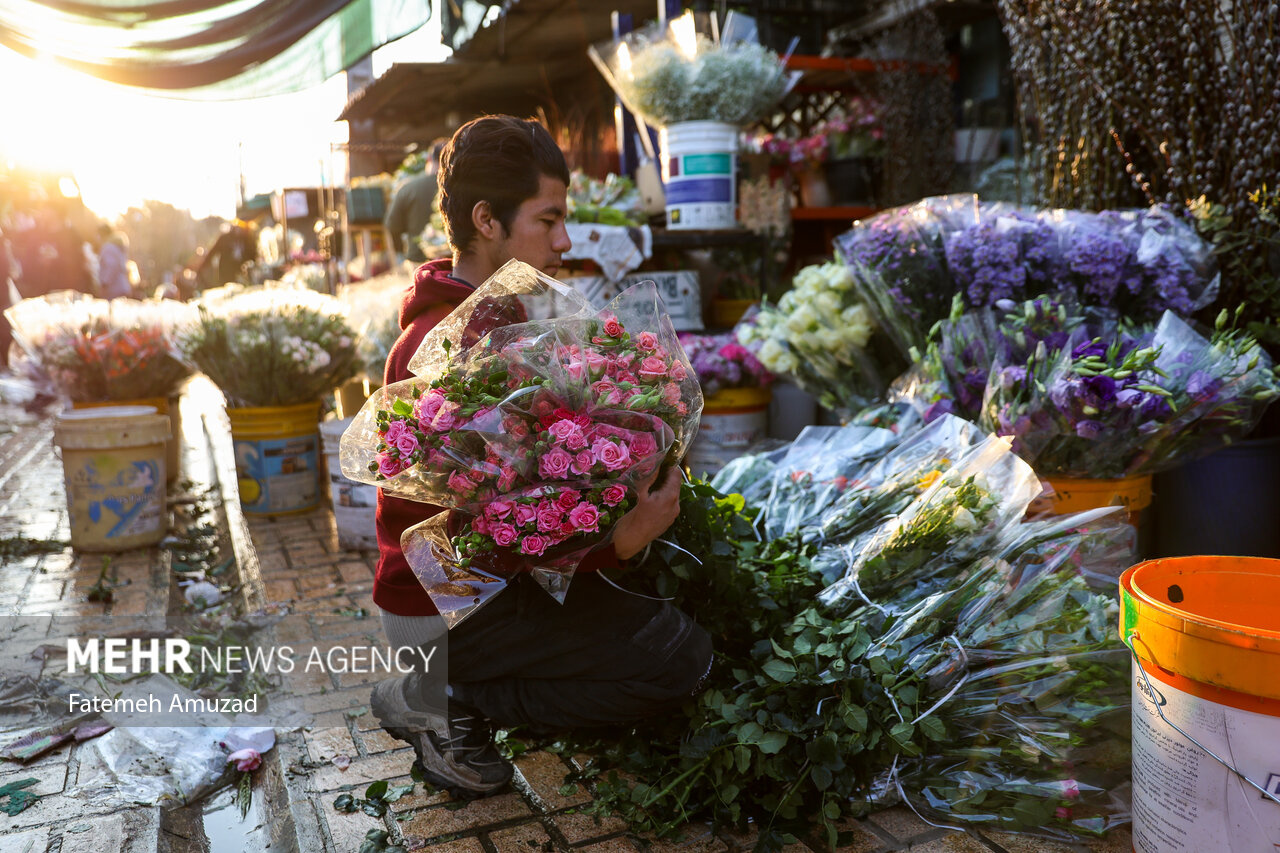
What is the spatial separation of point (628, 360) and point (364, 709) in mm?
1507

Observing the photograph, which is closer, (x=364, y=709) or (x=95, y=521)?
(x=364, y=709)

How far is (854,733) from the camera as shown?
196cm

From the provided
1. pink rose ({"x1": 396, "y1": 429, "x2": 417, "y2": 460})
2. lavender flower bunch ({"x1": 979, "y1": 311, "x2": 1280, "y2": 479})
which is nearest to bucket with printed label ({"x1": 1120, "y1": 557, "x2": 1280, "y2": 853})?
lavender flower bunch ({"x1": 979, "y1": 311, "x2": 1280, "y2": 479})

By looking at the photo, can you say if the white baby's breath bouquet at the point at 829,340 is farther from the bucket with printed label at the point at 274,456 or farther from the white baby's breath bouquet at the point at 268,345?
the bucket with printed label at the point at 274,456

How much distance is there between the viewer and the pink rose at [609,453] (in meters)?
1.70

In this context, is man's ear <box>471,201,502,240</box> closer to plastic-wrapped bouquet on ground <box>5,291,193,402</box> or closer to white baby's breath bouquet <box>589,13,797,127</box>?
white baby's breath bouquet <box>589,13,797,127</box>

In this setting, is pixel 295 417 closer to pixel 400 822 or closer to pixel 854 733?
pixel 400 822

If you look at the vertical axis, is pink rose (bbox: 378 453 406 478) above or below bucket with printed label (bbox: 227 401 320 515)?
above

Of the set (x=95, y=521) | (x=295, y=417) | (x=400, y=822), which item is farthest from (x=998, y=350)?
(x=95, y=521)

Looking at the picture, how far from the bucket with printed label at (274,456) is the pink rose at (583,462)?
3482mm

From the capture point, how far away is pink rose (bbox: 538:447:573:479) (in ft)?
5.55

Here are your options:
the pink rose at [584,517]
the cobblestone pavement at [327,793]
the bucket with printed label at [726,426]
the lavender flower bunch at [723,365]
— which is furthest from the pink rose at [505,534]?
the bucket with printed label at [726,426]

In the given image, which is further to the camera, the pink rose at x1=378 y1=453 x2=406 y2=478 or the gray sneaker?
the gray sneaker

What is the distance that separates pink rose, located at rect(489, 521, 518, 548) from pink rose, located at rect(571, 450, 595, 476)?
17 centimetres
